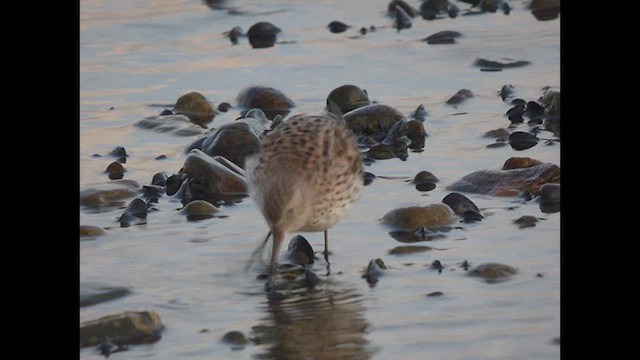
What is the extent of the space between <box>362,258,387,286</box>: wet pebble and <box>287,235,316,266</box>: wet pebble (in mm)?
457

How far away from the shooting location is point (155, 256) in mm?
7902

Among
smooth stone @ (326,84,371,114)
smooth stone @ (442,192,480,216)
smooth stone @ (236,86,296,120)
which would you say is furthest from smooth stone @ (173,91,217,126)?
smooth stone @ (442,192,480,216)

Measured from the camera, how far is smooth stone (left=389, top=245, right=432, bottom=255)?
25.7 feet

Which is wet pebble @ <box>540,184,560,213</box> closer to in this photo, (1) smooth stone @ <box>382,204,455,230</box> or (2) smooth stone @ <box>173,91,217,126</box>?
(1) smooth stone @ <box>382,204,455,230</box>

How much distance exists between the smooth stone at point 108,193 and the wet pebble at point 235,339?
2518mm

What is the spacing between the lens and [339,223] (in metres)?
8.51

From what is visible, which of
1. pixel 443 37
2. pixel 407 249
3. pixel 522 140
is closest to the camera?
pixel 407 249

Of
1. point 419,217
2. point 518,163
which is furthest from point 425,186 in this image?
point 419,217

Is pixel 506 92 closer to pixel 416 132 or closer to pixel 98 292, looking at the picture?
pixel 416 132

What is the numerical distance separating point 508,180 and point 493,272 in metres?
1.68

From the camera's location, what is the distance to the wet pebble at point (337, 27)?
13344 millimetres

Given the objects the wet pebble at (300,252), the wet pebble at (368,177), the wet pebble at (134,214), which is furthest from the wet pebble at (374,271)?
the wet pebble at (134,214)

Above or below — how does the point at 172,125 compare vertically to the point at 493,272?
above
